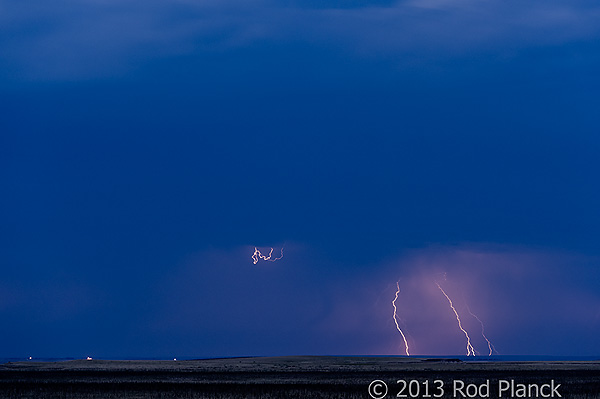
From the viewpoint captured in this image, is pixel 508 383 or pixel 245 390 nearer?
pixel 245 390

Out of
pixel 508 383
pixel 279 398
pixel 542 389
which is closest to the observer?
pixel 279 398

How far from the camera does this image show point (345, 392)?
140 ft

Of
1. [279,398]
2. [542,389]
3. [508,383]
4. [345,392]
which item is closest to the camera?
[279,398]

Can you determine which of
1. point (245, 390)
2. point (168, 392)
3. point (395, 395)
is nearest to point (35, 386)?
point (168, 392)

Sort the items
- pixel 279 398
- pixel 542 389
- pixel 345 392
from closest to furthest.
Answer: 1. pixel 279 398
2. pixel 345 392
3. pixel 542 389

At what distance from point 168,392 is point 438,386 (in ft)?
48.3

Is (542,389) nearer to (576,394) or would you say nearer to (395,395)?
(576,394)

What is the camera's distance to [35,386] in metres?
47.8

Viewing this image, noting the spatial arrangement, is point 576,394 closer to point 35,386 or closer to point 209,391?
point 209,391

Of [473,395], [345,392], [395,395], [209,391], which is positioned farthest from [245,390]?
[473,395]

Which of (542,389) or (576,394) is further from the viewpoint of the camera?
(542,389)

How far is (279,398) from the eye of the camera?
130ft

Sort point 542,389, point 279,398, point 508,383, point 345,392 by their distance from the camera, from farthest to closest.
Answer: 1. point 508,383
2. point 542,389
3. point 345,392
4. point 279,398

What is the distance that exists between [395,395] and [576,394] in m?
8.66
